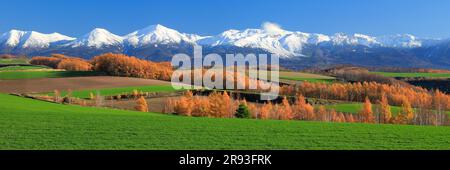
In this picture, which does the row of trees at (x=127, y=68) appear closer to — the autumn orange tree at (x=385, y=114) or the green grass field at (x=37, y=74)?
the green grass field at (x=37, y=74)

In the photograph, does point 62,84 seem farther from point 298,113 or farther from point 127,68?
point 298,113

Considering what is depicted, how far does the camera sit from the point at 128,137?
31.6m

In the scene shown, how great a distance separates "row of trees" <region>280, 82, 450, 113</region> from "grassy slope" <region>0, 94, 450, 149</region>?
354 feet

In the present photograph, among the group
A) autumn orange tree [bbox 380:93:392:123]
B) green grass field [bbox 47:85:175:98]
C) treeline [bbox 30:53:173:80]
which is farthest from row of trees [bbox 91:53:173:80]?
autumn orange tree [bbox 380:93:392:123]

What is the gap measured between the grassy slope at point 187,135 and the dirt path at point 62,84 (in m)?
61.8

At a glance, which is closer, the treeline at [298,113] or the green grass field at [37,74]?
the treeline at [298,113]

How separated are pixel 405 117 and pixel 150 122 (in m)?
73.2

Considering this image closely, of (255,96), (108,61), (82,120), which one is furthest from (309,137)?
(108,61)

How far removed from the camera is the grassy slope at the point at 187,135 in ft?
95.7

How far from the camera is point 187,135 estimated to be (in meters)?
33.1

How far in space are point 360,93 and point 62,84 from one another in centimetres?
8907

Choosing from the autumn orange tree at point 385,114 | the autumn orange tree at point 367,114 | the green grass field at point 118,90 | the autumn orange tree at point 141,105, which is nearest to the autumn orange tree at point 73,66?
the green grass field at point 118,90

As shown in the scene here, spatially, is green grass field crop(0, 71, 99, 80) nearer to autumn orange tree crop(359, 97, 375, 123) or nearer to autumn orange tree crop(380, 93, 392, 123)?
autumn orange tree crop(359, 97, 375, 123)
